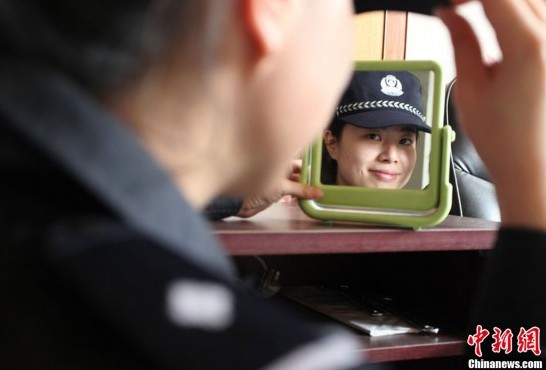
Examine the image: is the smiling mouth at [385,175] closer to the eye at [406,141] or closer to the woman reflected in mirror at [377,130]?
the woman reflected in mirror at [377,130]

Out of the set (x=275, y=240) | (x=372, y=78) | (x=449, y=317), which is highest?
(x=372, y=78)

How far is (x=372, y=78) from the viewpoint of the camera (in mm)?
1191

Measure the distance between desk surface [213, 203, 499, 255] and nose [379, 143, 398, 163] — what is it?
274mm

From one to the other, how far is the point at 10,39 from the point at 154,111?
0.07 metres

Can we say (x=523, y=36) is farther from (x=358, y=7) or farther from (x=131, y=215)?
(x=131, y=215)

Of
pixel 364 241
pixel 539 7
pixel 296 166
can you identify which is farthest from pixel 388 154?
pixel 539 7

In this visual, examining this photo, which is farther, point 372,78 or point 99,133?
point 372,78

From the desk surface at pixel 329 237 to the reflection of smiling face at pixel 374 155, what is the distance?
187 mm

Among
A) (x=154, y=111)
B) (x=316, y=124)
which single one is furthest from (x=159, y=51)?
(x=316, y=124)

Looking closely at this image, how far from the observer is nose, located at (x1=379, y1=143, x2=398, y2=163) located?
4.21 ft

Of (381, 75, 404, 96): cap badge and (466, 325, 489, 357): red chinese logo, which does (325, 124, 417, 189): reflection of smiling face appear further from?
(466, 325, 489, 357): red chinese logo

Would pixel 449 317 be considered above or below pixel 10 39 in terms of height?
below

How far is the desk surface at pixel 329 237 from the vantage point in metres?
0.79

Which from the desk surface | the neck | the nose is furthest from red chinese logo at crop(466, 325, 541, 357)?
the nose
